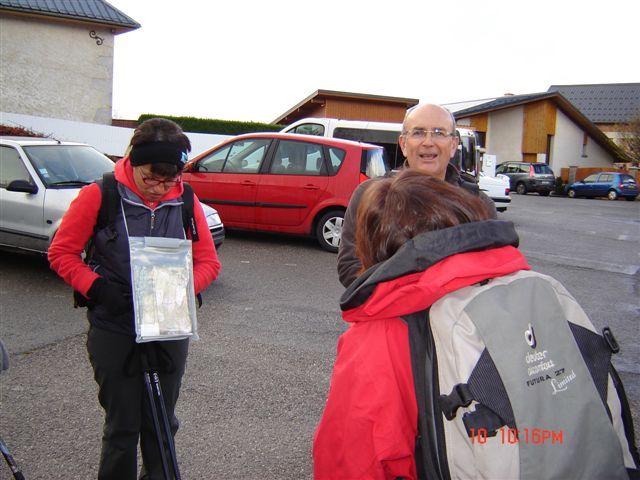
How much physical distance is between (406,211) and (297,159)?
8471mm

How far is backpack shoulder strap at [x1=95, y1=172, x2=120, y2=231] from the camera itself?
2611 mm

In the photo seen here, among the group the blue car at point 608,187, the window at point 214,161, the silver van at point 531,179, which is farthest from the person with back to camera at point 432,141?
the blue car at point 608,187

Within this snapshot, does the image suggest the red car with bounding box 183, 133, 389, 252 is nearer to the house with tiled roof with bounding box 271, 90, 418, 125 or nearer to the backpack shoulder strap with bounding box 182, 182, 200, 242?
the backpack shoulder strap with bounding box 182, 182, 200, 242

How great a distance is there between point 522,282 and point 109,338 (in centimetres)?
180

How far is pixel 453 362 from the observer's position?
142 centimetres

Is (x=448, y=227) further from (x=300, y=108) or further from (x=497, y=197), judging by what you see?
(x=300, y=108)

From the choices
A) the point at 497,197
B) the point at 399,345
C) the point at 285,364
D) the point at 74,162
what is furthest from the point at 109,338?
the point at 497,197

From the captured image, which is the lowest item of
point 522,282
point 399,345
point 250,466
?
point 250,466

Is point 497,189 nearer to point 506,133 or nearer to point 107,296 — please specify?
point 107,296

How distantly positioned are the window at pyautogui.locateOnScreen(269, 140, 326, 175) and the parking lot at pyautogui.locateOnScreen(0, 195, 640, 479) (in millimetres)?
1239

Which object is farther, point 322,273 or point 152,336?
point 322,273

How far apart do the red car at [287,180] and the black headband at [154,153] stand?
277 inches

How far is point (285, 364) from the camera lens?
5.08 m

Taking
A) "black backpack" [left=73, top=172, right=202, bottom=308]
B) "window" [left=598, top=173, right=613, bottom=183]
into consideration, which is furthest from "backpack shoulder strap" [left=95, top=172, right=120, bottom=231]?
"window" [left=598, top=173, right=613, bottom=183]
